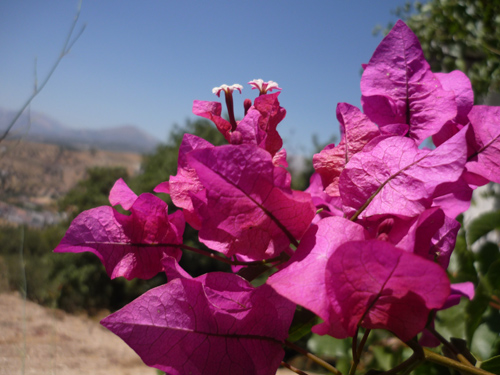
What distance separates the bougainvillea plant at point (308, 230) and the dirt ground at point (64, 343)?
129cm

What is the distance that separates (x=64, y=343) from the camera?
8.14 feet

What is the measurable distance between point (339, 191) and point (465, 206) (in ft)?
0.40

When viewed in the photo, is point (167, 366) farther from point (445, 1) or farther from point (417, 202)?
point (445, 1)

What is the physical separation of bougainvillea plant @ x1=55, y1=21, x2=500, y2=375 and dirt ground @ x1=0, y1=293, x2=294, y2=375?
4.24 feet

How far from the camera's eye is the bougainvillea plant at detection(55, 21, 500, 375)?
17cm

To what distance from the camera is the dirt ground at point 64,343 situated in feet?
5.27

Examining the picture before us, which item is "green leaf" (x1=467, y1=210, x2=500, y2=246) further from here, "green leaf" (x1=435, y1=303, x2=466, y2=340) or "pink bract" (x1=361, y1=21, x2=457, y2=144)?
"pink bract" (x1=361, y1=21, x2=457, y2=144)

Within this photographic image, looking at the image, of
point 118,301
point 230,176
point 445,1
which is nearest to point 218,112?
point 230,176

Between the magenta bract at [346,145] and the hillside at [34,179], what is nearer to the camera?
the magenta bract at [346,145]

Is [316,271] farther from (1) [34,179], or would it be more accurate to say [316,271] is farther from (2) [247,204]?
(1) [34,179]

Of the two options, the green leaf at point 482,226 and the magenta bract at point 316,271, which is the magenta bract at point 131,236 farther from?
the green leaf at point 482,226

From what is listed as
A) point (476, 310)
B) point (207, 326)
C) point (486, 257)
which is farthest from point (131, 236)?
point (486, 257)

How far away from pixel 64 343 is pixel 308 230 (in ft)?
9.06

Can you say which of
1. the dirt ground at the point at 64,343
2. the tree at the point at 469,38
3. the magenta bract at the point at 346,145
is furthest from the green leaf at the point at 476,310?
the dirt ground at the point at 64,343
